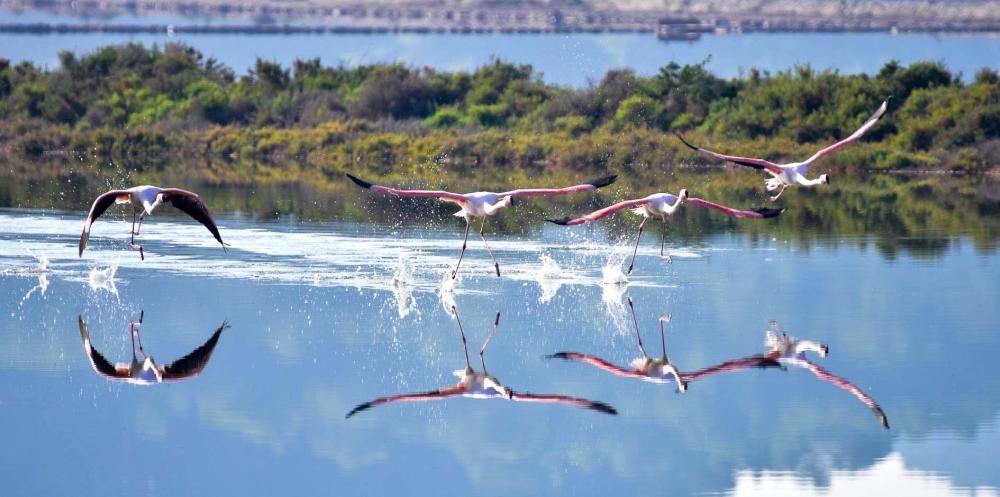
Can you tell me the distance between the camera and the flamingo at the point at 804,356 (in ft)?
44.3

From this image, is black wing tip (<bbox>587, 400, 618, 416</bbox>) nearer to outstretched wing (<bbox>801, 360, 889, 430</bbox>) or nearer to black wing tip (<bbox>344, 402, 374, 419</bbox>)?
black wing tip (<bbox>344, 402, 374, 419</bbox>)

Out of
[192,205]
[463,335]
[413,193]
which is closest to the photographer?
[463,335]

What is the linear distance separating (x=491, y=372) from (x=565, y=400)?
122cm

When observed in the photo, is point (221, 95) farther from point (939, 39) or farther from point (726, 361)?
point (939, 39)

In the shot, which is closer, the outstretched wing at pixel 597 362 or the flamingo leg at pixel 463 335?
the outstretched wing at pixel 597 362

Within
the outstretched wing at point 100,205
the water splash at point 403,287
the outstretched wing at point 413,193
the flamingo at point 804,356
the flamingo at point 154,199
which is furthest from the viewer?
the water splash at point 403,287

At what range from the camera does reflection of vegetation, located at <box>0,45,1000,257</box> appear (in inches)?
1270

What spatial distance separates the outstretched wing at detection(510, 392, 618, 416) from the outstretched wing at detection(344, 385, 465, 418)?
1.57ft

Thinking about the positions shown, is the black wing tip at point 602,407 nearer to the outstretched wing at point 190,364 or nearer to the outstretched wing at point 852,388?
the outstretched wing at point 852,388

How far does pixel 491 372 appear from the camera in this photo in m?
14.4

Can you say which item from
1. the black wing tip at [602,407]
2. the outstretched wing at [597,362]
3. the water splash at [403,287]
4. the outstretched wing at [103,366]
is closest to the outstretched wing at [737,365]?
the outstretched wing at [597,362]

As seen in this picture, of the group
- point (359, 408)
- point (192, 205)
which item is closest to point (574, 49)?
point (192, 205)

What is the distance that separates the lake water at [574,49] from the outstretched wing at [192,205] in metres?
99.7

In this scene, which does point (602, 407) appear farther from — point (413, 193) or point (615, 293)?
point (615, 293)
